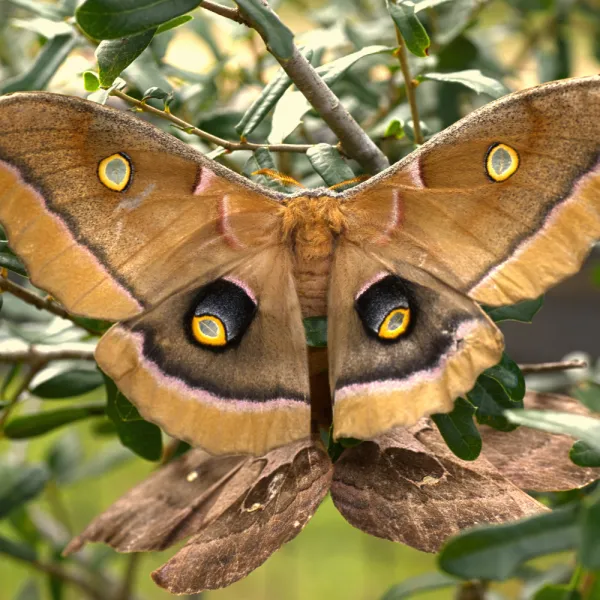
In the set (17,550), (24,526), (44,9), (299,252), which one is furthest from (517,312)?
(24,526)

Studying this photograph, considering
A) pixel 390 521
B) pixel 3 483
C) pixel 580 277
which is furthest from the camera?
pixel 580 277

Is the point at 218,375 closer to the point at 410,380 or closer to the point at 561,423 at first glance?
the point at 410,380

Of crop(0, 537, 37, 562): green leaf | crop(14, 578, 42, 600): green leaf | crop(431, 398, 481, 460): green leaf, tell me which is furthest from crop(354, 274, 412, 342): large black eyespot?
crop(14, 578, 42, 600): green leaf

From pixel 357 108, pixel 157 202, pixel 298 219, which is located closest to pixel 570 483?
pixel 298 219

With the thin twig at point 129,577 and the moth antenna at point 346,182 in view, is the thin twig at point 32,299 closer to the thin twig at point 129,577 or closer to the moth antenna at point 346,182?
the moth antenna at point 346,182

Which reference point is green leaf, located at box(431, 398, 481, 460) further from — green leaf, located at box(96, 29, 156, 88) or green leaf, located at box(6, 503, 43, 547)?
green leaf, located at box(6, 503, 43, 547)

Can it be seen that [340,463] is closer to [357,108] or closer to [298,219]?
[298,219]
